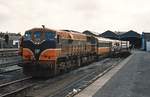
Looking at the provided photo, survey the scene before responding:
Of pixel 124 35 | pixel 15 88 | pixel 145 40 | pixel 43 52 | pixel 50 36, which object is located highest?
pixel 124 35

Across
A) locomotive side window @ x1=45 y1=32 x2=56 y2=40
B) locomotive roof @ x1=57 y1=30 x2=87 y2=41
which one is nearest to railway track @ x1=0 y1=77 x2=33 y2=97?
locomotive side window @ x1=45 y1=32 x2=56 y2=40

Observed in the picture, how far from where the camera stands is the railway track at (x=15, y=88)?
54.1 feet

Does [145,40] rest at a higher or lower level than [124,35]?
lower

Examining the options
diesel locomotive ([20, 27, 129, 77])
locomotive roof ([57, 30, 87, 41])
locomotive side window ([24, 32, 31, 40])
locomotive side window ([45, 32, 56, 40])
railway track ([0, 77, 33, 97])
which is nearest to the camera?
railway track ([0, 77, 33, 97])

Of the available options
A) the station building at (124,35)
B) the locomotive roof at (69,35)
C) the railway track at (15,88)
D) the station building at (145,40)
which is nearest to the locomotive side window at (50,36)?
the locomotive roof at (69,35)

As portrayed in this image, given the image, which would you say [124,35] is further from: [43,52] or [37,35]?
[43,52]

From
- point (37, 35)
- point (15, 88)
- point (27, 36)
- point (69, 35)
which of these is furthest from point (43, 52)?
point (15, 88)

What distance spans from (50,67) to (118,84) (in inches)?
197

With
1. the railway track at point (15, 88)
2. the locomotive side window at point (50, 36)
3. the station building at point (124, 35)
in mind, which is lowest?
the railway track at point (15, 88)

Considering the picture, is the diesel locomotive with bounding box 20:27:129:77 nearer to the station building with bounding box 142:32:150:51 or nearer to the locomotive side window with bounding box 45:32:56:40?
the locomotive side window with bounding box 45:32:56:40

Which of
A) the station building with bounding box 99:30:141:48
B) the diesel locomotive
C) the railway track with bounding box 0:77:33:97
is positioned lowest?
the railway track with bounding box 0:77:33:97

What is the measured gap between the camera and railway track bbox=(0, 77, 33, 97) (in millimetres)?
16477

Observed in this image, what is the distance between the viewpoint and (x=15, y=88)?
19.5 m

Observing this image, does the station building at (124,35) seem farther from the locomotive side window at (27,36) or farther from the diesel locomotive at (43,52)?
the locomotive side window at (27,36)
